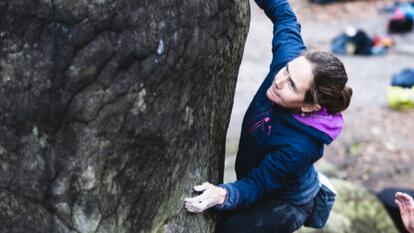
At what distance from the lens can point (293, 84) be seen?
336 centimetres

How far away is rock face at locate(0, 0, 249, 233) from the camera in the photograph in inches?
106

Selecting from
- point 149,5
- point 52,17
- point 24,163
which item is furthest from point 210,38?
point 24,163

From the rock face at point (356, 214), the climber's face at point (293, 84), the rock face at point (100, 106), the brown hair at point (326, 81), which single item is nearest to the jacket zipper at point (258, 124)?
the climber's face at point (293, 84)

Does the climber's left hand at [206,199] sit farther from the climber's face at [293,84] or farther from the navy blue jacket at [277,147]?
the climber's face at [293,84]

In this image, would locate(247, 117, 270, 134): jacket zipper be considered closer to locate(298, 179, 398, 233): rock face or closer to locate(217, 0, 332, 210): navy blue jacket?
locate(217, 0, 332, 210): navy blue jacket

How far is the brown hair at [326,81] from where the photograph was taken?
3.29 metres

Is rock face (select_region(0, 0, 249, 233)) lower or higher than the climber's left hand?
higher

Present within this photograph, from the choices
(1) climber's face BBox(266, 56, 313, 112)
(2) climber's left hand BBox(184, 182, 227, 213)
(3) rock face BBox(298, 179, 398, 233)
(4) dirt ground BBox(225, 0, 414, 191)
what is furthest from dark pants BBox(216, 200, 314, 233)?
(4) dirt ground BBox(225, 0, 414, 191)

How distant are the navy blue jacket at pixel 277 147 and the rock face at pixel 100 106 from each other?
0.41 metres

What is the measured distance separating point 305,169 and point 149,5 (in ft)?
4.36

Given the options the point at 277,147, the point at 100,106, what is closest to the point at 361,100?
the point at 277,147

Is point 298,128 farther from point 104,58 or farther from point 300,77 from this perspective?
point 104,58

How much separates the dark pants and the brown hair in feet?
2.43

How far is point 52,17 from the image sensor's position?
265 centimetres
